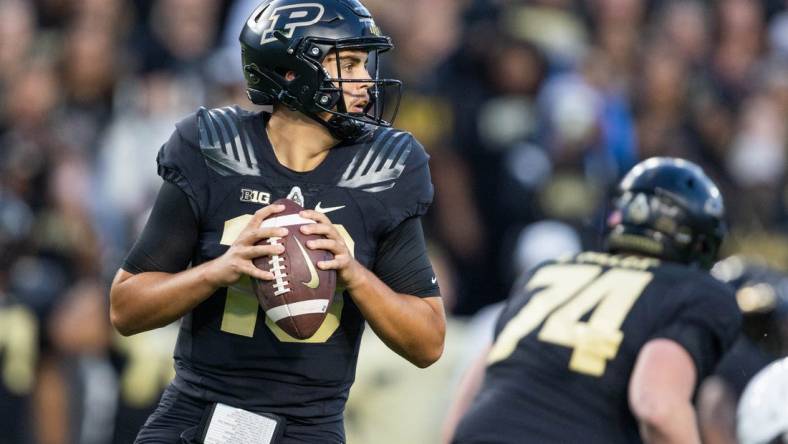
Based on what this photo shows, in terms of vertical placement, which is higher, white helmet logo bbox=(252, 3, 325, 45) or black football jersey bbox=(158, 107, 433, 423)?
white helmet logo bbox=(252, 3, 325, 45)

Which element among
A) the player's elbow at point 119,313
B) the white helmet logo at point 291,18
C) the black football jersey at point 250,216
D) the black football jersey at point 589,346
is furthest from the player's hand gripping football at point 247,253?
the black football jersey at point 589,346

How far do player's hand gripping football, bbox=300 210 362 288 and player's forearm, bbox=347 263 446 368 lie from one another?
0.06 feet

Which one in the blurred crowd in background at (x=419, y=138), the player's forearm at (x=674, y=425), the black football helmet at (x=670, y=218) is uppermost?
the black football helmet at (x=670, y=218)

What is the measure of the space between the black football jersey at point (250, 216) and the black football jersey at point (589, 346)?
37.5 inches

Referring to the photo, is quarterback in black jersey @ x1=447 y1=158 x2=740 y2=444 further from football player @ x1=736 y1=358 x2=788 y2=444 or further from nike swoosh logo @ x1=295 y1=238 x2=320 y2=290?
nike swoosh logo @ x1=295 y1=238 x2=320 y2=290

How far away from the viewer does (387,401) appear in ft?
22.1

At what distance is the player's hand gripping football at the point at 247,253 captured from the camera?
3.10m

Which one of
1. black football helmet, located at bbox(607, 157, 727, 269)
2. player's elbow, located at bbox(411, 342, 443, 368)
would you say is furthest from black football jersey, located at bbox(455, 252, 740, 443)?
player's elbow, located at bbox(411, 342, 443, 368)

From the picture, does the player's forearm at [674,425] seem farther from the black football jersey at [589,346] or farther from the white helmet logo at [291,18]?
the white helmet logo at [291,18]

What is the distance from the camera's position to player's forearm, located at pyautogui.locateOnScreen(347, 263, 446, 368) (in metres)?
3.22

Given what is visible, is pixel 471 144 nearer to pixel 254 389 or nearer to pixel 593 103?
pixel 593 103

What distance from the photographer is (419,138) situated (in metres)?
7.79

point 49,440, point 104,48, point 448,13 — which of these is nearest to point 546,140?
point 448,13

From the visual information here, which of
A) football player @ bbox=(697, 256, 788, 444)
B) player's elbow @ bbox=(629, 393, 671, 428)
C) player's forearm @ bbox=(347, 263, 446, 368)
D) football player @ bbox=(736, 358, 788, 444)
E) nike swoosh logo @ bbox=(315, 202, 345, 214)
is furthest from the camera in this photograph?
football player @ bbox=(697, 256, 788, 444)
